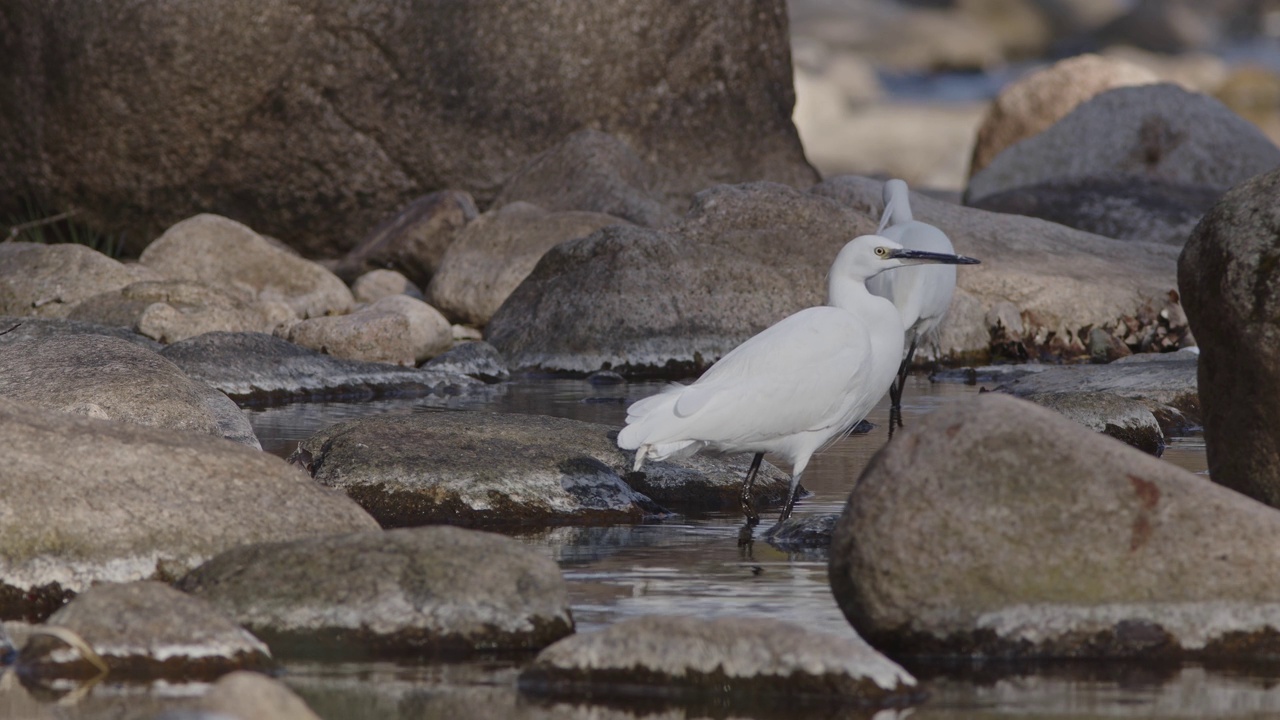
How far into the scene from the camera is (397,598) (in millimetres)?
5047

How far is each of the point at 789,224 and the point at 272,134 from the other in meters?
5.64

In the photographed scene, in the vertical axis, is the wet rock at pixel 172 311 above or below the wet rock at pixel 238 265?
below

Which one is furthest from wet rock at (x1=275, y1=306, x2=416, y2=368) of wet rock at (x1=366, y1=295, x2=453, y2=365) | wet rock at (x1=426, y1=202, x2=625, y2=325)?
wet rock at (x1=426, y1=202, x2=625, y2=325)

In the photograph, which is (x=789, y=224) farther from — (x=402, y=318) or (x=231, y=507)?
(x=231, y=507)

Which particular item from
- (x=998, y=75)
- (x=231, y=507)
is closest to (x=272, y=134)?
(x=231, y=507)

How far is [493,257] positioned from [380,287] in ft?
4.15

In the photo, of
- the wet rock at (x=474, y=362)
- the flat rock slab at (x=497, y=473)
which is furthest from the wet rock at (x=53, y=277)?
the flat rock slab at (x=497, y=473)

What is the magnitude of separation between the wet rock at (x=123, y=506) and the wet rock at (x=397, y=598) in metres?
0.47

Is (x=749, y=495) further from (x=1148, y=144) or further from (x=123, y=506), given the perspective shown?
(x=1148, y=144)

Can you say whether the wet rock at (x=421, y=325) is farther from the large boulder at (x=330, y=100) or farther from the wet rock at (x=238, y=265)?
the large boulder at (x=330, y=100)

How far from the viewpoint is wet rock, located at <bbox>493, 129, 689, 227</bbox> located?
15.6 meters

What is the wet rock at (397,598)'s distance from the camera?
504 cm

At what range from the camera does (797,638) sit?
457cm

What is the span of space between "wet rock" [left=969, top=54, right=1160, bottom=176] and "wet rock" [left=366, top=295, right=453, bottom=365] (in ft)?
39.8
